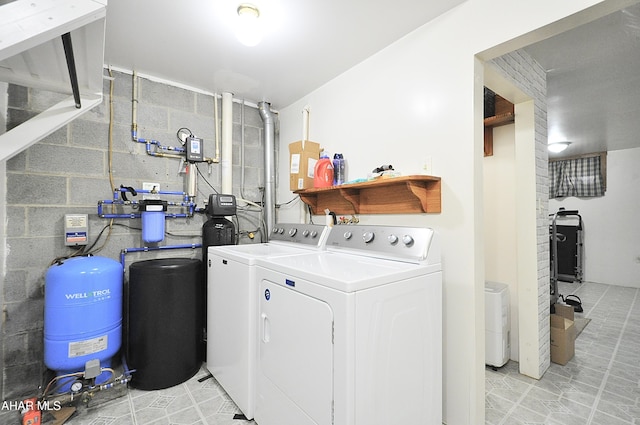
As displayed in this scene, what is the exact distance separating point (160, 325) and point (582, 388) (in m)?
3.07

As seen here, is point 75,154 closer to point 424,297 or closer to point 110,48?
point 110,48

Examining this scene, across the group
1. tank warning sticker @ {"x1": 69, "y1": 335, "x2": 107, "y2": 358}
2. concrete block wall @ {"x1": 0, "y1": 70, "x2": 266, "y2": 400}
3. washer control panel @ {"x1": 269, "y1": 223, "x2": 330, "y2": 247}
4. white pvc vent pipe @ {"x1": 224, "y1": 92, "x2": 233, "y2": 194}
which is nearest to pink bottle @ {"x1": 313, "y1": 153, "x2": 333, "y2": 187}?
washer control panel @ {"x1": 269, "y1": 223, "x2": 330, "y2": 247}

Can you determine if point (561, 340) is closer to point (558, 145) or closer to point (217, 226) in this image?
point (217, 226)

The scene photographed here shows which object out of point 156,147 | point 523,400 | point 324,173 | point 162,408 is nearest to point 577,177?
point 523,400

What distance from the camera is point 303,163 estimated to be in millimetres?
2611

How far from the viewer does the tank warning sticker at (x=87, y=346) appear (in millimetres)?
1724

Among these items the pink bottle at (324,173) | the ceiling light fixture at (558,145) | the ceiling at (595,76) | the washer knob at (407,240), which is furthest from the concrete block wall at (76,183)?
the ceiling light fixture at (558,145)

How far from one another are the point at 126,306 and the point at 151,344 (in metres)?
0.55

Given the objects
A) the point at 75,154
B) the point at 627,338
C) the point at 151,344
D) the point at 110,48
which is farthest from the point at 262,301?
the point at 627,338

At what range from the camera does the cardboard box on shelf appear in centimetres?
261

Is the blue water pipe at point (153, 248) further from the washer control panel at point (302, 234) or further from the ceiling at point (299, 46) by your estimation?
the ceiling at point (299, 46)

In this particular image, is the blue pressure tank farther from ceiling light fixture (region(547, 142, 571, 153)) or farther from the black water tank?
ceiling light fixture (region(547, 142, 571, 153))

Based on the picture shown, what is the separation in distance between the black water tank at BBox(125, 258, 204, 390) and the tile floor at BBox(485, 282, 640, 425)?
210 cm

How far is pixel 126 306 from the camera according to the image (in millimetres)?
2336
